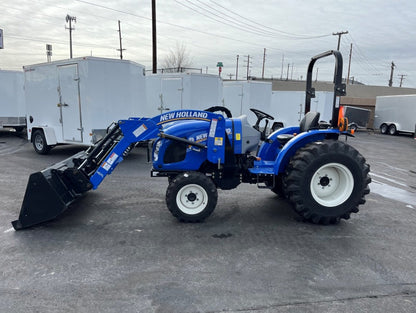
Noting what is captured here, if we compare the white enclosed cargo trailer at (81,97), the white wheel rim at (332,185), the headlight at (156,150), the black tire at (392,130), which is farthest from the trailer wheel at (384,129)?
the headlight at (156,150)

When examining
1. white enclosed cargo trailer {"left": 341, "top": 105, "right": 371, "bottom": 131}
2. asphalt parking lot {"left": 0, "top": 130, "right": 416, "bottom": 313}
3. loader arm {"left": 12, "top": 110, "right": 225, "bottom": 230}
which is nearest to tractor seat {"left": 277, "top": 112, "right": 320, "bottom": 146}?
loader arm {"left": 12, "top": 110, "right": 225, "bottom": 230}

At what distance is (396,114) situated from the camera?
2430 centimetres

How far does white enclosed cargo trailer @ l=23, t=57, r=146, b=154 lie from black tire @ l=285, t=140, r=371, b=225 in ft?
20.7

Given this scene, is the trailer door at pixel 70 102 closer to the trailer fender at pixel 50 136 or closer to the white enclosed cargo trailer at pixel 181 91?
Result: the trailer fender at pixel 50 136

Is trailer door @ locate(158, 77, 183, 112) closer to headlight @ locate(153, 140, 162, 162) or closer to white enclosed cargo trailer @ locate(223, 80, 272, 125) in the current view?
white enclosed cargo trailer @ locate(223, 80, 272, 125)

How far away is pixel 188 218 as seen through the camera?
14.9 feet

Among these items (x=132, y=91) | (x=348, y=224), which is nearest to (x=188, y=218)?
(x=348, y=224)

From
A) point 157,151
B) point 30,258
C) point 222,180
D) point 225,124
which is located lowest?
point 30,258

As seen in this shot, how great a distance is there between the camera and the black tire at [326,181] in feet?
14.4

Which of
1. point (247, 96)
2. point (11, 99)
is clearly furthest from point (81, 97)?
point (247, 96)

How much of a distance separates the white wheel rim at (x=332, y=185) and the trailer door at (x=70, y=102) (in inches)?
276

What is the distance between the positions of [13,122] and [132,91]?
842cm

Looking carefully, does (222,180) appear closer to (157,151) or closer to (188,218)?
(188,218)

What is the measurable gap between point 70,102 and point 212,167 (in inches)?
243
